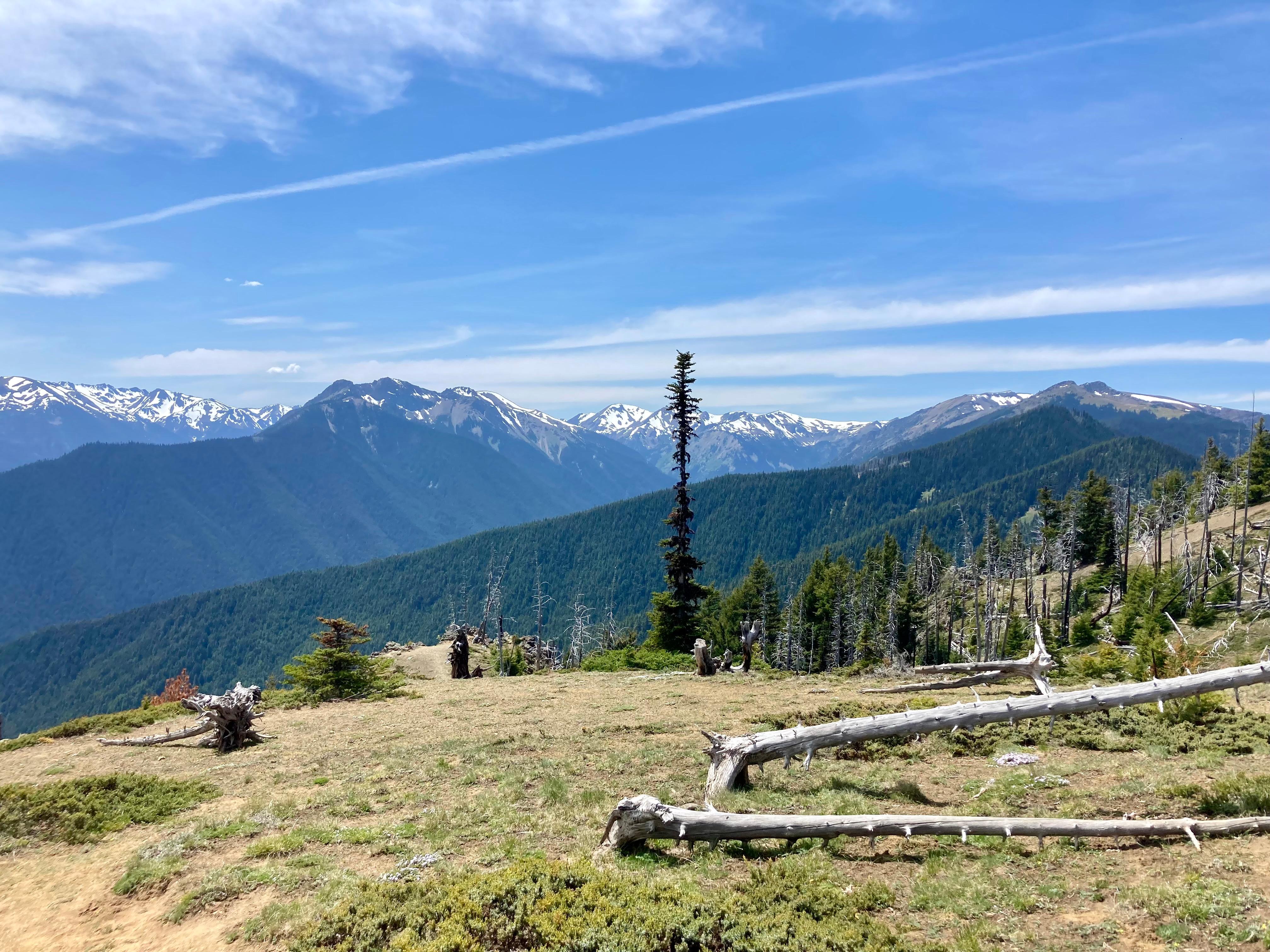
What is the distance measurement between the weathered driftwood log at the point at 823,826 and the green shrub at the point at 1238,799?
1.84ft

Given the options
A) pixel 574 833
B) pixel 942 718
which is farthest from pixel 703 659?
pixel 574 833

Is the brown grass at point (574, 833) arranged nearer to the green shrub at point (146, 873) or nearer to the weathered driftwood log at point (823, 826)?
the green shrub at point (146, 873)

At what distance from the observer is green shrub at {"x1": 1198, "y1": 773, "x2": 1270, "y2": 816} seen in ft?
36.9

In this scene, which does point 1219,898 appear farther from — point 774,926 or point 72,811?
point 72,811

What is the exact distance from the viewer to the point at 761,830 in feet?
38.6

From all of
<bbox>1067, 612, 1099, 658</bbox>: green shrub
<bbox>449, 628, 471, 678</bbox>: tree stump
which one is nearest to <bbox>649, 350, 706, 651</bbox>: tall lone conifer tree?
<bbox>449, 628, 471, 678</bbox>: tree stump

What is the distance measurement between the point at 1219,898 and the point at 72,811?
74.5ft

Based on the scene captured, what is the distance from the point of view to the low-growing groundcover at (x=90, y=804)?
15.1 m

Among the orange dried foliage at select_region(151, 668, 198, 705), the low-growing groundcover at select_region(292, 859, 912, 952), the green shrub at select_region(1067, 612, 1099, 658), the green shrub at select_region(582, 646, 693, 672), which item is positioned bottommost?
the orange dried foliage at select_region(151, 668, 198, 705)

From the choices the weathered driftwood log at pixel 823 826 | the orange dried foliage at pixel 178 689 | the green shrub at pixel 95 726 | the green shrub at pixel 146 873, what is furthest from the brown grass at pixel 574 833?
the orange dried foliage at pixel 178 689

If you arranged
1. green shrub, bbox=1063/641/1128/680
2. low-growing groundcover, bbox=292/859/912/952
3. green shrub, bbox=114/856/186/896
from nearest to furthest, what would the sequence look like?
low-growing groundcover, bbox=292/859/912/952 → green shrub, bbox=114/856/186/896 → green shrub, bbox=1063/641/1128/680

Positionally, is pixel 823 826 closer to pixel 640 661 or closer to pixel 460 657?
pixel 640 661

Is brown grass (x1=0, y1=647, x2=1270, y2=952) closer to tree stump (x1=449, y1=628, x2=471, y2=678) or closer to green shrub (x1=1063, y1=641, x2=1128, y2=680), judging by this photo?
green shrub (x1=1063, y1=641, x2=1128, y2=680)

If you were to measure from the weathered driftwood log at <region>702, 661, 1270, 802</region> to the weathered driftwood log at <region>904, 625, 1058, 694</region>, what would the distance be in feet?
6.42
